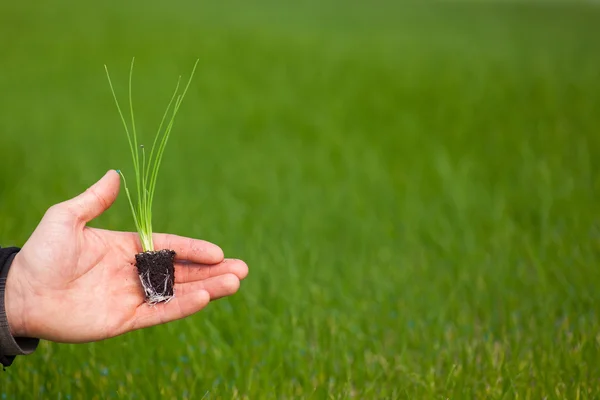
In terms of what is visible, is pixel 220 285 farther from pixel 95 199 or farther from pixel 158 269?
pixel 95 199

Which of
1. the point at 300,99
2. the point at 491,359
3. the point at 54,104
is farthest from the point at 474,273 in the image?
the point at 54,104

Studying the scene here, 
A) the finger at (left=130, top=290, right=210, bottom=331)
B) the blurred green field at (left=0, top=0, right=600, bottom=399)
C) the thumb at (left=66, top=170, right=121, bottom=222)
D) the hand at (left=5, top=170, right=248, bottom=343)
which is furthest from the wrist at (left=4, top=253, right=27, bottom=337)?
the blurred green field at (left=0, top=0, right=600, bottom=399)

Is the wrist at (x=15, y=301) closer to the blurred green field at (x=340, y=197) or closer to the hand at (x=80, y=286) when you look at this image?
the hand at (x=80, y=286)

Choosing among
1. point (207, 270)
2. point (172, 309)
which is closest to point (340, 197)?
point (207, 270)

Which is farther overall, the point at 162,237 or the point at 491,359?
the point at 491,359

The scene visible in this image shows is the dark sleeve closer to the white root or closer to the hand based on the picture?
the hand

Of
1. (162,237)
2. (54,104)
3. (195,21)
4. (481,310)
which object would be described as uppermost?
(195,21)

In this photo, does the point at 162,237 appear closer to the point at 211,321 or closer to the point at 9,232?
the point at 211,321
